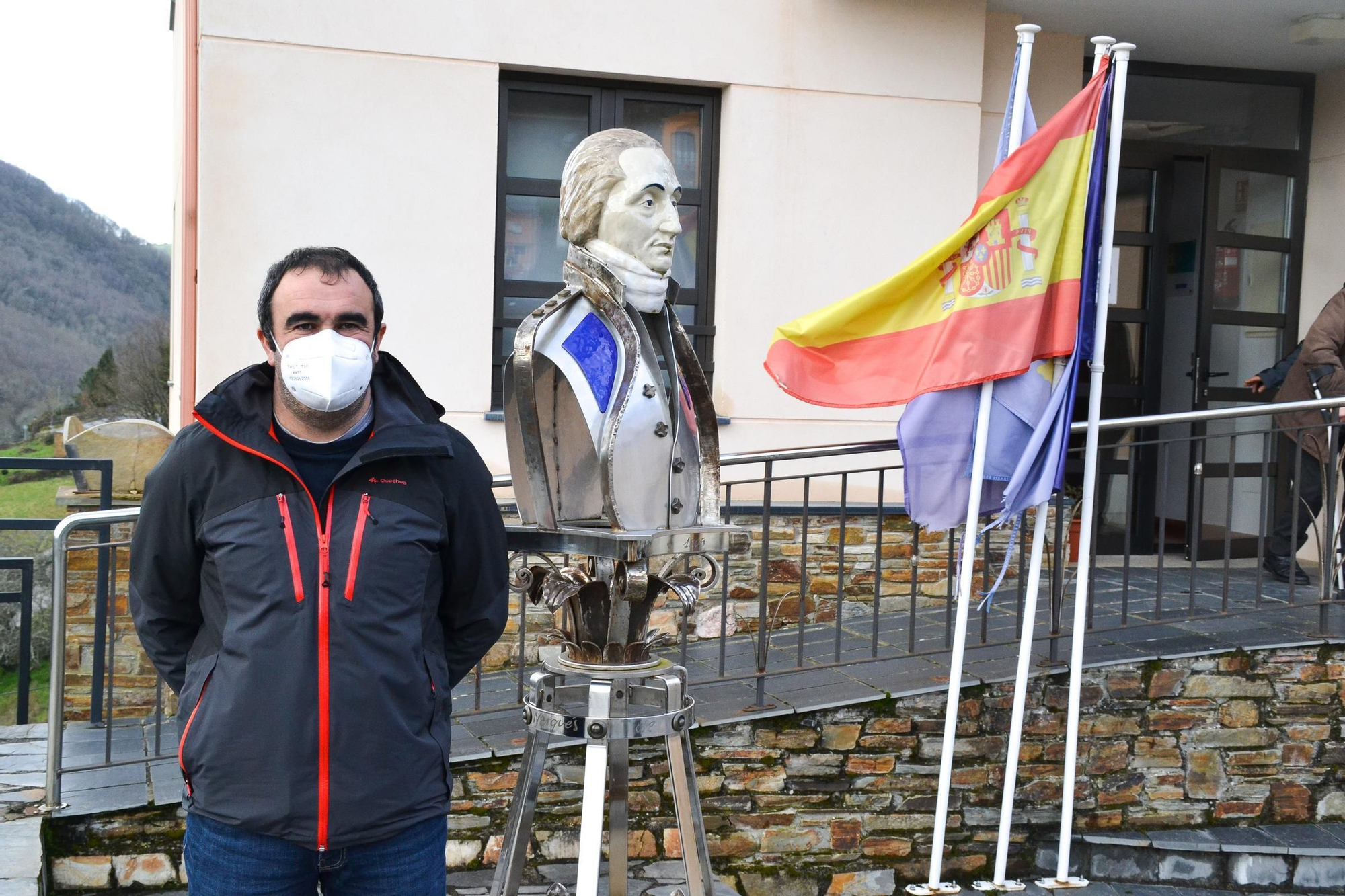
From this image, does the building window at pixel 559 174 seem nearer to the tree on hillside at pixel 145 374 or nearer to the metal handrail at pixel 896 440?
the metal handrail at pixel 896 440

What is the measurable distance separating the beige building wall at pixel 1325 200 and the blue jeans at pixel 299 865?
6.82 metres

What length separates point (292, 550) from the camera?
1840 millimetres

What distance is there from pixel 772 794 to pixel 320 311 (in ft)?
9.08

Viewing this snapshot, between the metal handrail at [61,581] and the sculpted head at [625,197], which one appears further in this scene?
the metal handrail at [61,581]

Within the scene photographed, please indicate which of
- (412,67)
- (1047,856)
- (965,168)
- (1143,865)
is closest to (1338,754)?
(1143,865)

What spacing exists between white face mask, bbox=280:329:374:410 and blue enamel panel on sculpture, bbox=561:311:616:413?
19.9 inches

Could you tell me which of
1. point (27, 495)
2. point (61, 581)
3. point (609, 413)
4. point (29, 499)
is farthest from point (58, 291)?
point (609, 413)

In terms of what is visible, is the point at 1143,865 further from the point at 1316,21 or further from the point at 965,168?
the point at 1316,21

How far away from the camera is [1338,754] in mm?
4684

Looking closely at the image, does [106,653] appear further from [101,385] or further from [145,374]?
[101,385]

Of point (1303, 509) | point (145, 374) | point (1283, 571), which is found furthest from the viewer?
point (145, 374)

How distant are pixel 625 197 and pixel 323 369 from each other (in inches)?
28.4

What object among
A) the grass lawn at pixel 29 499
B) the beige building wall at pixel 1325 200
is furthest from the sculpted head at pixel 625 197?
the beige building wall at pixel 1325 200

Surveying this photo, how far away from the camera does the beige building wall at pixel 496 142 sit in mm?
5238
